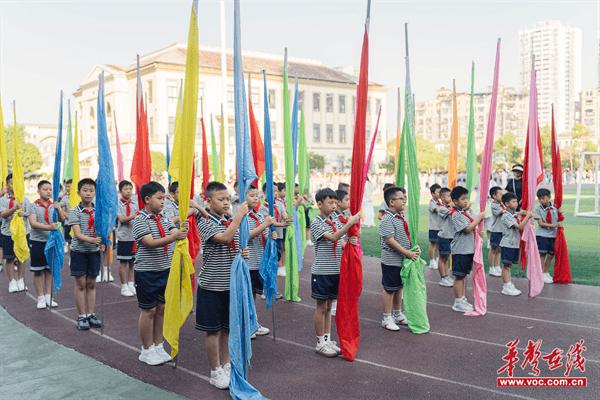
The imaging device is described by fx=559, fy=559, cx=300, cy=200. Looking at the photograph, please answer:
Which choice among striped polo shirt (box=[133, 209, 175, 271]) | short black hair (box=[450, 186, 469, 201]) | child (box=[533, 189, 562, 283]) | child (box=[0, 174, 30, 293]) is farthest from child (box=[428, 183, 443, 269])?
child (box=[0, 174, 30, 293])

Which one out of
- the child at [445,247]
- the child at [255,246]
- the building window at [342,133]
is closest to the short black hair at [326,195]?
the child at [255,246]

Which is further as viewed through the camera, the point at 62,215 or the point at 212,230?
the point at 62,215

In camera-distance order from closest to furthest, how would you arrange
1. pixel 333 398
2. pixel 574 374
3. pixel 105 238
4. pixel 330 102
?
pixel 333 398, pixel 574 374, pixel 105 238, pixel 330 102

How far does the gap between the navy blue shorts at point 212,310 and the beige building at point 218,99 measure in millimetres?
31103

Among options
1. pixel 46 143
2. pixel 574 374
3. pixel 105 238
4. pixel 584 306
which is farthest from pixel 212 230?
pixel 46 143

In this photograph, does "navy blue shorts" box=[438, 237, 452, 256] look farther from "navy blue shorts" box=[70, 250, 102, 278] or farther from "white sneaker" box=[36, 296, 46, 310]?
"white sneaker" box=[36, 296, 46, 310]

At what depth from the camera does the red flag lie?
5926 mm

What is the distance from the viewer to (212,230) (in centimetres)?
507

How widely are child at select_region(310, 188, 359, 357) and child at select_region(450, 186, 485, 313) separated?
2473 millimetres

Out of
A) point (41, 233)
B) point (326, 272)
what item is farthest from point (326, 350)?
point (41, 233)

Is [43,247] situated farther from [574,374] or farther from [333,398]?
[574,374]

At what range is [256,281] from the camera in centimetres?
758

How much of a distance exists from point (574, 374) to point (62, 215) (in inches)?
273

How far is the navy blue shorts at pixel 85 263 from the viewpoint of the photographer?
6.96m
